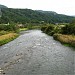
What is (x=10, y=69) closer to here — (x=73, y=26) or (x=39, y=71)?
(x=39, y=71)

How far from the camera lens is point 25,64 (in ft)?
105

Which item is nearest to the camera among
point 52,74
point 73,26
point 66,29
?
point 52,74

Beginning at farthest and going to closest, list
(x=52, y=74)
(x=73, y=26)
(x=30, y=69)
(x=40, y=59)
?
1. (x=73, y=26)
2. (x=40, y=59)
3. (x=30, y=69)
4. (x=52, y=74)

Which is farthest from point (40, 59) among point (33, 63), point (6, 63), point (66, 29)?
point (66, 29)

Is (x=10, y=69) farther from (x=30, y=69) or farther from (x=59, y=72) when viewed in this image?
(x=59, y=72)

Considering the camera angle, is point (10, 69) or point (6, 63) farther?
point (6, 63)

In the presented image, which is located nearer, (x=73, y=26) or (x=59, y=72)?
(x=59, y=72)

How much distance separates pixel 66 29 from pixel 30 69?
164 feet

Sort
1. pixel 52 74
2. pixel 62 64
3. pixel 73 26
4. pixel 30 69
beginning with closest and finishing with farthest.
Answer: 1. pixel 52 74
2. pixel 30 69
3. pixel 62 64
4. pixel 73 26

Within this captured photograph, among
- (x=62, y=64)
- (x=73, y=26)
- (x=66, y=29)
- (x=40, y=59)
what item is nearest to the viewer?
(x=62, y=64)

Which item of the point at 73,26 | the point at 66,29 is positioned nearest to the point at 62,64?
the point at 73,26

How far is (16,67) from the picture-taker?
30281 mm

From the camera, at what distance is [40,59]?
35.7 m

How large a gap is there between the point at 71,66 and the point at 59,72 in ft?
12.4
